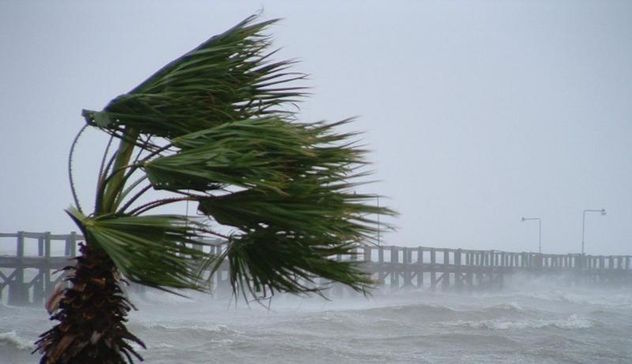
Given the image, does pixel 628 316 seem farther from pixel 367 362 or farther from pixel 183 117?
pixel 183 117

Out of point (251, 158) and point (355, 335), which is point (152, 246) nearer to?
point (251, 158)

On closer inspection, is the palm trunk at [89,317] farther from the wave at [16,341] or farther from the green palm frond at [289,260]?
the wave at [16,341]

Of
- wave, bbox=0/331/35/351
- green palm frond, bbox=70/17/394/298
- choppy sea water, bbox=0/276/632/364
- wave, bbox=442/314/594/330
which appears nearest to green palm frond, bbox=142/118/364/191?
green palm frond, bbox=70/17/394/298

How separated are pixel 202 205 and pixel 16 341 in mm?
14904

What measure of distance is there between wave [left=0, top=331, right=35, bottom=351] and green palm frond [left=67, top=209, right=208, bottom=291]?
14136 millimetres

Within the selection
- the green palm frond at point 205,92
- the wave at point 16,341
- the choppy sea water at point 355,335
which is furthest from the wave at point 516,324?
the green palm frond at point 205,92

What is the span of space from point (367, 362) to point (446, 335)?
6925 mm

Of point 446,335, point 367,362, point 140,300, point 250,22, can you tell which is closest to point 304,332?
point 446,335

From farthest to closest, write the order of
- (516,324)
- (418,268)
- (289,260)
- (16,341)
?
(418,268) < (516,324) < (16,341) < (289,260)

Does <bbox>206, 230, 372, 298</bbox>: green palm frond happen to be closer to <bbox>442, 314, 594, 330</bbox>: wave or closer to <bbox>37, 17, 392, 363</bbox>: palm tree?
<bbox>37, 17, 392, 363</bbox>: palm tree

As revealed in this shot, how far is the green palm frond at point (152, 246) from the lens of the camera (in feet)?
12.3

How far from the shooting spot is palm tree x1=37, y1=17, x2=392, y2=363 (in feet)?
12.9

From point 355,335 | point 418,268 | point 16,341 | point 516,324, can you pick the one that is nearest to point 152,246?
point 16,341

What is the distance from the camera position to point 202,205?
4.12m
